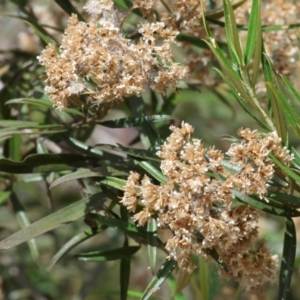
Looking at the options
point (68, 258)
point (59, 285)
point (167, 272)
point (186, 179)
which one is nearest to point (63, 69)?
point (186, 179)

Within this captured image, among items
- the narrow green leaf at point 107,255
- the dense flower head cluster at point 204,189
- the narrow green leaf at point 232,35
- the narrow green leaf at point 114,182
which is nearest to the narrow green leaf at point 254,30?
the narrow green leaf at point 232,35

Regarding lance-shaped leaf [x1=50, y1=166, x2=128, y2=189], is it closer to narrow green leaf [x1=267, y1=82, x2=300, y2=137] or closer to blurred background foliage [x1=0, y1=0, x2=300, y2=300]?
blurred background foliage [x1=0, y1=0, x2=300, y2=300]

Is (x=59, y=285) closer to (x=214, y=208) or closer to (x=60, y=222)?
(x=60, y=222)

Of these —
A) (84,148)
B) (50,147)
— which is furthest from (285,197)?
(50,147)

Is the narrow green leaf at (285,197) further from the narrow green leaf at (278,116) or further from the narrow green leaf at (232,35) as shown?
the narrow green leaf at (232,35)

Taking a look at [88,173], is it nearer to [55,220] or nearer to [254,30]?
[55,220]

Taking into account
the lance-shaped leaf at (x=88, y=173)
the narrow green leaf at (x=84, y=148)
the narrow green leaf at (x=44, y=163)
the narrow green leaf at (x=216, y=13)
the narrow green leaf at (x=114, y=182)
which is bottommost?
the narrow green leaf at (x=114, y=182)

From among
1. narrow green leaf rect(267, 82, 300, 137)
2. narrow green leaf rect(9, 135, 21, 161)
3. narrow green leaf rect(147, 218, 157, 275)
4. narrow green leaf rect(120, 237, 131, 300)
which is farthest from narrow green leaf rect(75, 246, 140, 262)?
narrow green leaf rect(267, 82, 300, 137)
